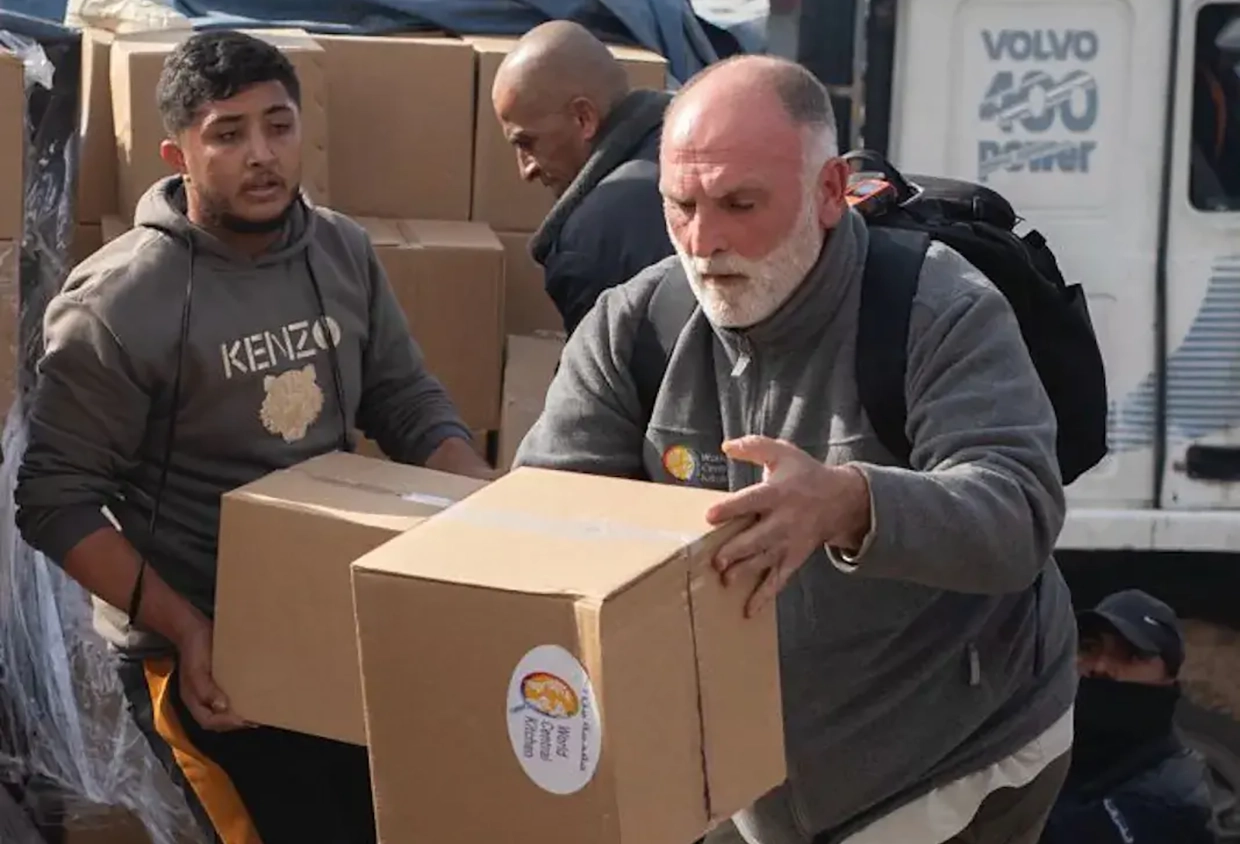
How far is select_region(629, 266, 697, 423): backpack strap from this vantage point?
8.60 feet

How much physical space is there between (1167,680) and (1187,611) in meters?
0.52

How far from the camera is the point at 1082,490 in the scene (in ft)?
16.0

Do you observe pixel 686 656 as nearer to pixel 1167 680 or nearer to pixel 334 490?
pixel 334 490

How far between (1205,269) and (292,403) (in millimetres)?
2434

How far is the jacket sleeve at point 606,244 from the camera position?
3.90 metres

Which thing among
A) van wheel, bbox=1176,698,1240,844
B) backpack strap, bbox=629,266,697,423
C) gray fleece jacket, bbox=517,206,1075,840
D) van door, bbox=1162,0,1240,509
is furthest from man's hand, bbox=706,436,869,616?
van wheel, bbox=1176,698,1240,844

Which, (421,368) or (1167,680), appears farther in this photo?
(1167,680)

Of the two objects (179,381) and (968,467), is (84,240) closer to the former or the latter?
(179,381)

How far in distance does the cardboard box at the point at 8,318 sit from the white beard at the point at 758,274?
46.5 inches

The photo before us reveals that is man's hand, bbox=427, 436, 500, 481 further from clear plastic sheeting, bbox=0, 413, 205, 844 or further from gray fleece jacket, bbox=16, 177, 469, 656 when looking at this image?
clear plastic sheeting, bbox=0, 413, 205, 844

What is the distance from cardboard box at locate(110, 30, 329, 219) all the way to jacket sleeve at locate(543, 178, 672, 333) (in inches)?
25.3

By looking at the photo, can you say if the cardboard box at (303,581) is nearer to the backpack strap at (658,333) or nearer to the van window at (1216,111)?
the backpack strap at (658,333)

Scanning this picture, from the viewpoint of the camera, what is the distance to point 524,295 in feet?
15.9

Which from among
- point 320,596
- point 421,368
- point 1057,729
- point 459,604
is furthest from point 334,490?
point 1057,729
